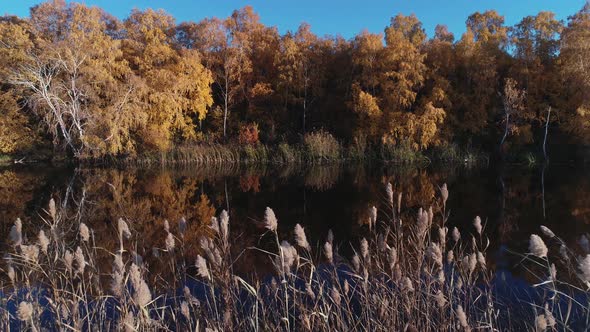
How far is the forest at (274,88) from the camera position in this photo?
25.2 m

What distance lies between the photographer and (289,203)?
1191cm

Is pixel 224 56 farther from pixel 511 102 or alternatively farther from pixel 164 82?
pixel 511 102

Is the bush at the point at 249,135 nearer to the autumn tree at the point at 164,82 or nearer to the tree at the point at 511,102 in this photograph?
the autumn tree at the point at 164,82

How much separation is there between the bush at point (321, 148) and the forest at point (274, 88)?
0.14 metres

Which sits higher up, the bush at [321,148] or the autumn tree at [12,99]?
the autumn tree at [12,99]

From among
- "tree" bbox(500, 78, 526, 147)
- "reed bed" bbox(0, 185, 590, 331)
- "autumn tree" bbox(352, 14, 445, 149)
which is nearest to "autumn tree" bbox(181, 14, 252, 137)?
"autumn tree" bbox(352, 14, 445, 149)

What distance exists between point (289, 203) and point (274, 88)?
2350 cm

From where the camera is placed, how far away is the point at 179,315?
385cm

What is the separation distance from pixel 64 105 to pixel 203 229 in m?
20.6

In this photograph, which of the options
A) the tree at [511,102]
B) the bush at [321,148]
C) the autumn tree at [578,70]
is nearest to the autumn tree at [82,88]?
the bush at [321,148]

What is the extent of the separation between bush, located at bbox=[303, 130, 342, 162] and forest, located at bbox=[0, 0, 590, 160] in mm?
137

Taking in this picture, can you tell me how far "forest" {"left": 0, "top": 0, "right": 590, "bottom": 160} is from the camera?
994 inches

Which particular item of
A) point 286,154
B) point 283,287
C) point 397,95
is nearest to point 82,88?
point 286,154

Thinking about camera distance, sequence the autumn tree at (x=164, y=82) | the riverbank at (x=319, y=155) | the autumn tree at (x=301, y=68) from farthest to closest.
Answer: the autumn tree at (x=301, y=68), the autumn tree at (x=164, y=82), the riverbank at (x=319, y=155)
